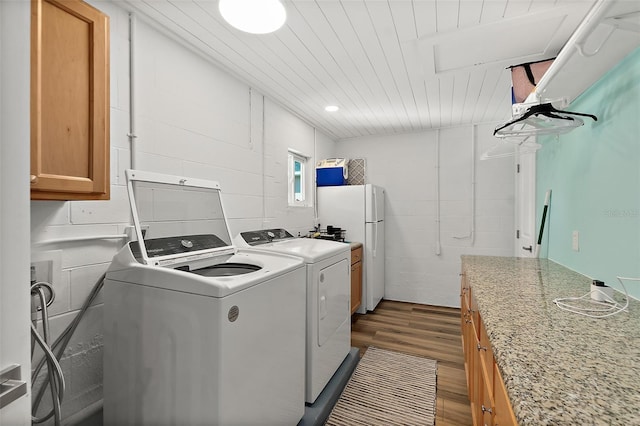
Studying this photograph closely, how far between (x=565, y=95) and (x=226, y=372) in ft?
8.25

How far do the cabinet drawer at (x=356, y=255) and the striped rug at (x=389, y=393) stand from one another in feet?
3.39

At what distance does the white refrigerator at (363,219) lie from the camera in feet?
12.2

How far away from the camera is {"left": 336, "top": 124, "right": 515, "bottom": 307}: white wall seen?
3.79m

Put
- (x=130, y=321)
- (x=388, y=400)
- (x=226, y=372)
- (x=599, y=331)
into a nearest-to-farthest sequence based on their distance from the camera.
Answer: (x=599, y=331) → (x=226, y=372) → (x=130, y=321) → (x=388, y=400)

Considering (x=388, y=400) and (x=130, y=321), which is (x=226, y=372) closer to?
(x=130, y=321)

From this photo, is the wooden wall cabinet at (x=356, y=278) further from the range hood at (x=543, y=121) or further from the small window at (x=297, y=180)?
the range hood at (x=543, y=121)

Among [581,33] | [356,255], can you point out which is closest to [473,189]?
[356,255]

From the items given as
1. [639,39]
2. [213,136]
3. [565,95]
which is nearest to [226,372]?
[213,136]

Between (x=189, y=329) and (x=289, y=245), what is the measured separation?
1.18 m

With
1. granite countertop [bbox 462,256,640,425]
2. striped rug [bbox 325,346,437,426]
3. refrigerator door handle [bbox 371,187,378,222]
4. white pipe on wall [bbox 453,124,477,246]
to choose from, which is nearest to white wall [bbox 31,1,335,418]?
refrigerator door handle [bbox 371,187,378,222]

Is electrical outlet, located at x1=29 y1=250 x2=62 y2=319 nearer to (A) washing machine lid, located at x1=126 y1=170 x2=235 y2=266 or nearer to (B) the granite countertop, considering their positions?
(A) washing machine lid, located at x1=126 y1=170 x2=235 y2=266

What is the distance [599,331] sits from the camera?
101 centimetres

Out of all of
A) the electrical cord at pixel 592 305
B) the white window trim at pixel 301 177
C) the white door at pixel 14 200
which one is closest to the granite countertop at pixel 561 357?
the electrical cord at pixel 592 305

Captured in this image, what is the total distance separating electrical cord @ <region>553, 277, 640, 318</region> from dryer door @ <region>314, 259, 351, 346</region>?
124cm
